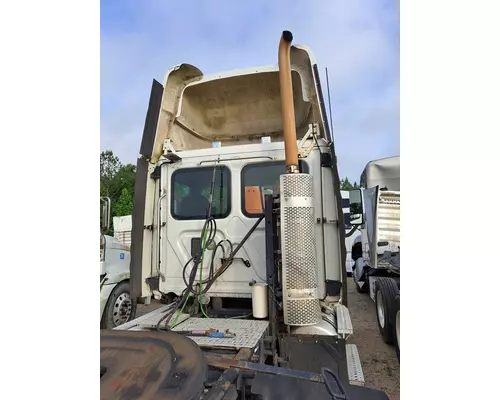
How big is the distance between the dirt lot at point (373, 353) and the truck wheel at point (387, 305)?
8.9 inches

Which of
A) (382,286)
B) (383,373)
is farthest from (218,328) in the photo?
(382,286)

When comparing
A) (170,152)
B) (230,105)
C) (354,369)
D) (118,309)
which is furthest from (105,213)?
(354,369)

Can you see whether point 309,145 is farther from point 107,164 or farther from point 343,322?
point 107,164

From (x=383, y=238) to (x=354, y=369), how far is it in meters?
4.10

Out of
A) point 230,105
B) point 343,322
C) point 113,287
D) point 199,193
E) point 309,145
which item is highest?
point 230,105

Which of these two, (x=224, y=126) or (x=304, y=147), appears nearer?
(x=304, y=147)

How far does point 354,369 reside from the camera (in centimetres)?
250

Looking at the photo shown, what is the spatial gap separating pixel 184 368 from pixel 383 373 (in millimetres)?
3526

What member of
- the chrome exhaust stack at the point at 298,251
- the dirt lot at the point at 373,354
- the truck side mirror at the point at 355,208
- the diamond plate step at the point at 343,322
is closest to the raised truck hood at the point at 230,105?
the chrome exhaust stack at the point at 298,251

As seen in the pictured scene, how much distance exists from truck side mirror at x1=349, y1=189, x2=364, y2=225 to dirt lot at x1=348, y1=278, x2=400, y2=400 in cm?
176

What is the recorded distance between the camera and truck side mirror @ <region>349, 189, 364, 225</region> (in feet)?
12.3

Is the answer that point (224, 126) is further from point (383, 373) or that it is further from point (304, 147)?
point (383, 373)

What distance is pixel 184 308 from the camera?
10.9 ft
